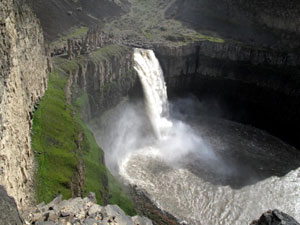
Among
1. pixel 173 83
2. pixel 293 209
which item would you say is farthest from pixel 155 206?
pixel 173 83

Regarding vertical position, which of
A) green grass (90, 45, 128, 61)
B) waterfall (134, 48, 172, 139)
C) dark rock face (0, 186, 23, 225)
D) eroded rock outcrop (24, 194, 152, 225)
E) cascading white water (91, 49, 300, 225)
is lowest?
cascading white water (91, 49, 300, 225)

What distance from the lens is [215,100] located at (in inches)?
2222

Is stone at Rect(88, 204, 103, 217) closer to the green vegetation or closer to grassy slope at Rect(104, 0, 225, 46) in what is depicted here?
the green vegetation

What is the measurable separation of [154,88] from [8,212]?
40.2 metres

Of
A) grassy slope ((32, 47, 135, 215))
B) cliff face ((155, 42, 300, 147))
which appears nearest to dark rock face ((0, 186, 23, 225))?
grassy slope ((32, 47, 135, 215))

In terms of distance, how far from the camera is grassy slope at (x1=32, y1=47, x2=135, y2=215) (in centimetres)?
2097

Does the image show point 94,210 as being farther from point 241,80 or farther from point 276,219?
point 241,80

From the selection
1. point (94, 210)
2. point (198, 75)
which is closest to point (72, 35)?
point (198, 75)

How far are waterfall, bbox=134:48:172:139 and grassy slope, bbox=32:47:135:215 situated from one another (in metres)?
16.1

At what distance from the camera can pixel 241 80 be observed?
54594mm

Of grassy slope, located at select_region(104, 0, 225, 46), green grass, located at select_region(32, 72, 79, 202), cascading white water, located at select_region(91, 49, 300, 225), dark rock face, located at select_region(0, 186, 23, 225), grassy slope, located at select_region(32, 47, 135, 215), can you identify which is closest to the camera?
dark rock face, located at select_region(0, 186, 23, 225)

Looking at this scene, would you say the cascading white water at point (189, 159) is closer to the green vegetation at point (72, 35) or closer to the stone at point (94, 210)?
the green vegetation at point (72, 35)

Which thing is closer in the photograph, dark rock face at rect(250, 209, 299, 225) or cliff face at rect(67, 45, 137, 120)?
dark rock face at rect(250, 209, 299, 225)

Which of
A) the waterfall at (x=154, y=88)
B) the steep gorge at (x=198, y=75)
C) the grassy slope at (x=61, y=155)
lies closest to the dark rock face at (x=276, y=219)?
the grassy slope at (x=61, y=155)
